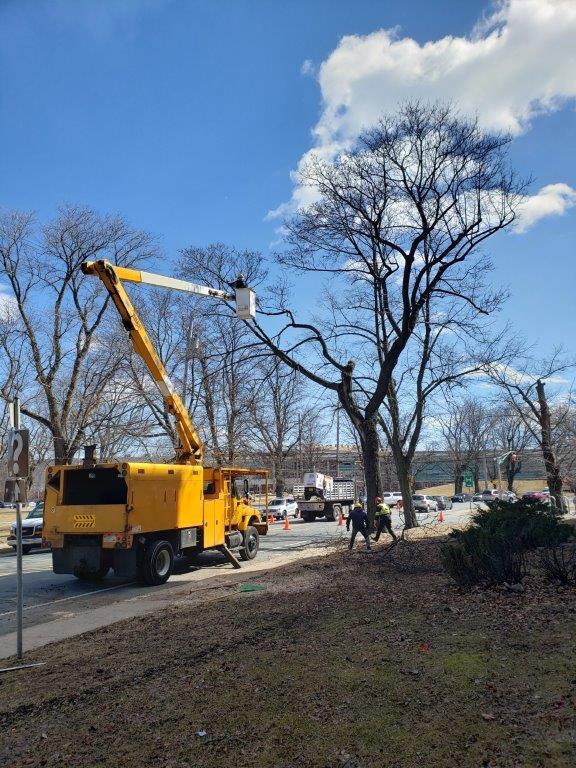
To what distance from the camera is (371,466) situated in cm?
2234

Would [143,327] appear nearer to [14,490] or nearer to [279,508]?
[14,490]

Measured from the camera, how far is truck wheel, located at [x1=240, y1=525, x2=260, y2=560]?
18125mm

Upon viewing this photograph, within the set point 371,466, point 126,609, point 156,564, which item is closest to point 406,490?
point 371,466

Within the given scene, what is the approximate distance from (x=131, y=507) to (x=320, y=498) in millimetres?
29838

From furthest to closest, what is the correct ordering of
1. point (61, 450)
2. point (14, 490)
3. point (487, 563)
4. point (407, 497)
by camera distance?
point (61, 450) < point (407, 497) < point (487, 563) < point (14, 490)

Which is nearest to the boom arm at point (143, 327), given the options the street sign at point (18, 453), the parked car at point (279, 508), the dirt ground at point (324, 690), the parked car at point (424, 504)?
the street sign at point (18, 453)

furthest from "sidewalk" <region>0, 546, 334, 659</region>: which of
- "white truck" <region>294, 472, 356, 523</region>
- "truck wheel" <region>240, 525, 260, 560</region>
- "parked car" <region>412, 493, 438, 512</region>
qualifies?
"parked car" <region>412, 493, 438, 512</region>

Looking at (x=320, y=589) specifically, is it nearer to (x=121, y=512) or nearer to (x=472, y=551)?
(x=472, y=551)

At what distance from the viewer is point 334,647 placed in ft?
19.1

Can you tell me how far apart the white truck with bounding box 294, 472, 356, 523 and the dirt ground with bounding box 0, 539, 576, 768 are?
33516 mm

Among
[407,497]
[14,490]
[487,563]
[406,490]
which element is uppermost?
[14,490]

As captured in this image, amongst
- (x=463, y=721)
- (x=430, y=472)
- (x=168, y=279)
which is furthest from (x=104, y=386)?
(x=430, y=472)

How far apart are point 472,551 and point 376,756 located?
17.7 ft

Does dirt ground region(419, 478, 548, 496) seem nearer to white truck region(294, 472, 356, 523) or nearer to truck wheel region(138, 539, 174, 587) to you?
white truck region(294, 472, 356, 523)
